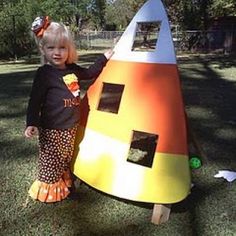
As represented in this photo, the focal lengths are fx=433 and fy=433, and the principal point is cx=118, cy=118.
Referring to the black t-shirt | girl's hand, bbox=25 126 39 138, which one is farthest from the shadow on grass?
girl's hand, bbox=25 126 39 138

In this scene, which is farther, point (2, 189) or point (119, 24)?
point (119, 24)

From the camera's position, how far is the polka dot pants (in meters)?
3.09

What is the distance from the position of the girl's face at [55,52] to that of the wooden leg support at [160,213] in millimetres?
1177

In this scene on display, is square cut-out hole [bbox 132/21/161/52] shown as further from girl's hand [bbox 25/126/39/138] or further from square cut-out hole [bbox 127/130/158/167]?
girl's hand [bbox 25/126/39/138]

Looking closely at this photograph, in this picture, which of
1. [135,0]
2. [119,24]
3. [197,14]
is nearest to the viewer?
[197,14]

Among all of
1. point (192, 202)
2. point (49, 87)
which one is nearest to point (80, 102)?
point (49, 87)

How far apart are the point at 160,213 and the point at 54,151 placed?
2.87 ft

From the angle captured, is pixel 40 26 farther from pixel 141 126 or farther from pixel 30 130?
pixel 141 126

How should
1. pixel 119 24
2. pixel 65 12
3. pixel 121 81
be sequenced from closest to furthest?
1. pixel 121 81
2. pixel 65 12
3. pixel 119 24

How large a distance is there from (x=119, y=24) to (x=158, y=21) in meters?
58.2

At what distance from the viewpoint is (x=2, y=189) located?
11.4 ft

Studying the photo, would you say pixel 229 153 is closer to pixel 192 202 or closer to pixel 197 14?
pixel 192 202

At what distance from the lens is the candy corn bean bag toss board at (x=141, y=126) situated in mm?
2875

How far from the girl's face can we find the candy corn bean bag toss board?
0.41 m
